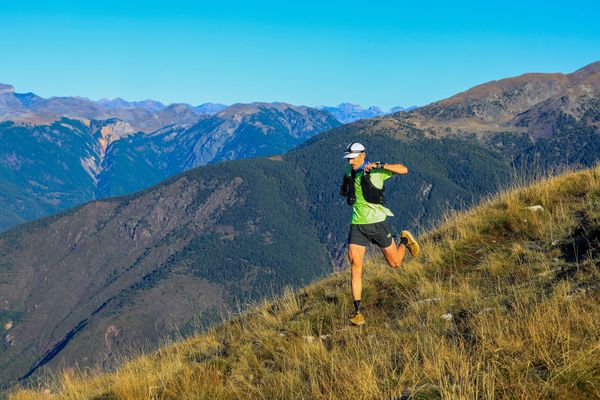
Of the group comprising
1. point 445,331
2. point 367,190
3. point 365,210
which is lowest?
point 445,331

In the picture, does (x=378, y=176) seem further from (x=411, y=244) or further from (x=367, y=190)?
(x=411, y=244)

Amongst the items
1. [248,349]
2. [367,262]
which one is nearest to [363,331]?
[248,349]

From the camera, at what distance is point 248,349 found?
968 cm

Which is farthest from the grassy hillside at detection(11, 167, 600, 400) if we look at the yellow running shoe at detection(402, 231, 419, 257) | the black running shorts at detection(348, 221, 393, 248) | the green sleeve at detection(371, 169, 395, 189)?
the green sleeve at detection(371, 169, 395, 189)

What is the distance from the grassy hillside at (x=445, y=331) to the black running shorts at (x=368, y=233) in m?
1.29

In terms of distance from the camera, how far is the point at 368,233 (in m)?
10.4

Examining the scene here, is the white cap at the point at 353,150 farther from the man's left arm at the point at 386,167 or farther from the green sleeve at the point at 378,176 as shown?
the green sleeve at the point at 378,176

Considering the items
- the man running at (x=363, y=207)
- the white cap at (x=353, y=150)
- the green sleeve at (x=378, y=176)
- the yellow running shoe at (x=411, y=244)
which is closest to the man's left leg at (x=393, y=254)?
the man running at (x=363, y=207)

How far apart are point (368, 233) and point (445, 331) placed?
3285 millimetres

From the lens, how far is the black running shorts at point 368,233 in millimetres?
10398

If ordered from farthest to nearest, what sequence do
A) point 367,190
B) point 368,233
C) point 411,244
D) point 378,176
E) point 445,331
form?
1. point 411,244
2. point 368,233
3. point 367,190
4. point 378,176
5. point 445,331

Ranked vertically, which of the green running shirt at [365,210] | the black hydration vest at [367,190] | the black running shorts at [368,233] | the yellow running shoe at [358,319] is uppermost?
the black hydration vest at [367,190]

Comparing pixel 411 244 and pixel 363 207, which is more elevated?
pixel 363 207

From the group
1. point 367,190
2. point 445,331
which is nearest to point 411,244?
point 367,190
